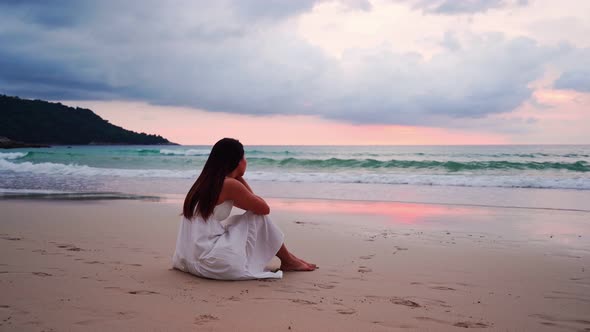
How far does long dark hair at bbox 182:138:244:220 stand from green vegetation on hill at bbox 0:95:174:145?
71984mm

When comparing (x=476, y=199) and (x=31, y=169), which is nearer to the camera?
(x=476, y=199)

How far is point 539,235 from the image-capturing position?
263 inches

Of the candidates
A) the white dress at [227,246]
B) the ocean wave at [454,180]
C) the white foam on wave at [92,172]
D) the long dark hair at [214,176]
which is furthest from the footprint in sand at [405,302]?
the white foam on wave at [92,172]

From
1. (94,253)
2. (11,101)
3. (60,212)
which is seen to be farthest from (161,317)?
(11,101)

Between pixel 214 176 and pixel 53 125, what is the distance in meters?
77.2

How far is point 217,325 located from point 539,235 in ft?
18.7

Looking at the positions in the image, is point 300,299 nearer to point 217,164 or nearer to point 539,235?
point 217,164

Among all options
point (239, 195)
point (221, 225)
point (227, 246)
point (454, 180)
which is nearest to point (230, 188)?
point (239, 195)

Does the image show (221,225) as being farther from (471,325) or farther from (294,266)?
(471,325)

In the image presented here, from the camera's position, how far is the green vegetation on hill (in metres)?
65.4

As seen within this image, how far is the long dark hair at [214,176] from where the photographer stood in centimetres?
391

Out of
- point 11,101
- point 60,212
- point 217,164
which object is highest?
point 11,101

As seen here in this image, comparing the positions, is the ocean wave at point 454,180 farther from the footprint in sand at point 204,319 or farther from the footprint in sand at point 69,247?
the footprint in sand at point 204,319

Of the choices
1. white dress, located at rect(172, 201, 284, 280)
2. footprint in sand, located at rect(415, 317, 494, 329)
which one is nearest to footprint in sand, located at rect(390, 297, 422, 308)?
footprint in sand, located at rect(415, 317, 494, 329)
